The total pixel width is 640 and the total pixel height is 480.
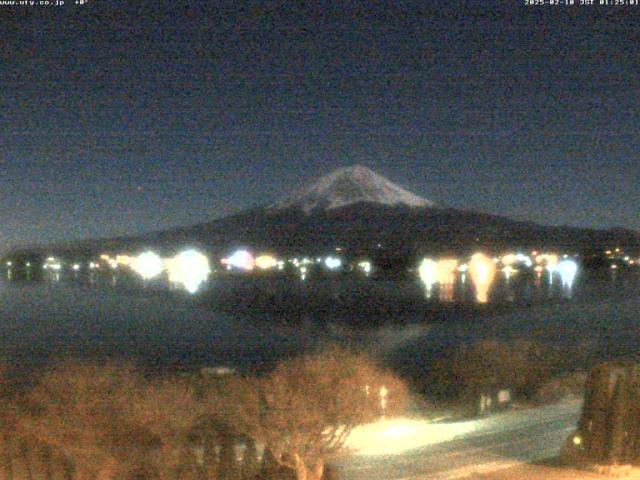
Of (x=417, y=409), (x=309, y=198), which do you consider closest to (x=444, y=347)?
(x=417, y=409)

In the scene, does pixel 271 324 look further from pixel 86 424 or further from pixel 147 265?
pixel 147 265

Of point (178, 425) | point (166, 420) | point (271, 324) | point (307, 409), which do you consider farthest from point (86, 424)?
point (271, 324)

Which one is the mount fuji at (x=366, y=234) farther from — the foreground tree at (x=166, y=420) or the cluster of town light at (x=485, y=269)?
the foreground tree at (x=166, y=420)

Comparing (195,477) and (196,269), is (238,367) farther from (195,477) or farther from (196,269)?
(196,269)

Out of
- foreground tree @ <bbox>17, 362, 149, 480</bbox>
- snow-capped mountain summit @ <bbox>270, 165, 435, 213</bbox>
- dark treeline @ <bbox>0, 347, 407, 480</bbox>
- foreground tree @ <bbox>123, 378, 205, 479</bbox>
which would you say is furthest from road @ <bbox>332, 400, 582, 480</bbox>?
snow-capped mountain summit @ <bbox>270, 165, 435, 213</bbox>

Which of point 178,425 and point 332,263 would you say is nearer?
point 178,425

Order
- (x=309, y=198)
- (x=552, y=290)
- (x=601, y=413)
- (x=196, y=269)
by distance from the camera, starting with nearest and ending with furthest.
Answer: (x=601, y=413)
(x=552, y=290)
(x=196, y=269)
(x=309, y=198)
